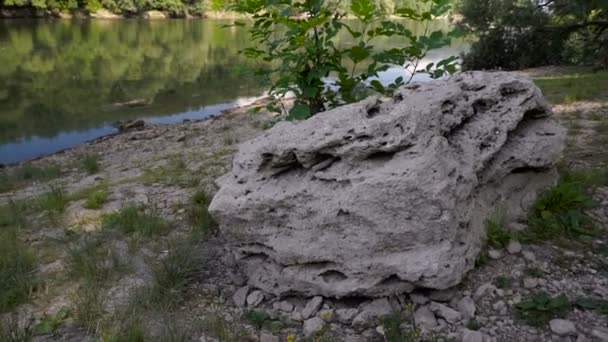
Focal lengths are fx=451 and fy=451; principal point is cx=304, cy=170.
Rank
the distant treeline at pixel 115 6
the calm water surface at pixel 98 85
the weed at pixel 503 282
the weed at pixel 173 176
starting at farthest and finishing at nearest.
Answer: the distant treeline at pixel 115 6 → the calm water surface at pixel 98 85 → the weed at pixel 173 176 → the weed at pixel 503 282

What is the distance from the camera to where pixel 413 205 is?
2.89 meters

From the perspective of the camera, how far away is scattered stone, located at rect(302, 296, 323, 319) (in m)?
3.05

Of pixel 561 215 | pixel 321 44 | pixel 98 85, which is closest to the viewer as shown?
pixel 561 215

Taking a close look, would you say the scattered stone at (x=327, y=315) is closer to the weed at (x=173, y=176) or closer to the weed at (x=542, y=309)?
the weed at (x=542, y=309)

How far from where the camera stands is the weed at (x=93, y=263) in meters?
3.53

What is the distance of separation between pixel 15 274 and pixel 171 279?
1303 mm

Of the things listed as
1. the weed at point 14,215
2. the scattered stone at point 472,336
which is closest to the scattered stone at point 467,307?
the scattered stone at point 472,336

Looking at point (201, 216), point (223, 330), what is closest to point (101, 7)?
point (201, 216)

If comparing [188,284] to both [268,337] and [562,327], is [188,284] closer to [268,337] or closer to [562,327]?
[268,337]

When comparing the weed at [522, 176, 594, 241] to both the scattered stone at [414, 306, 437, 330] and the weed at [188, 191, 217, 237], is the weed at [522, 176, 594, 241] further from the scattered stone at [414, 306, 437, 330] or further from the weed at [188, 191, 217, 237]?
the weed at [188, 191, 217, 237]

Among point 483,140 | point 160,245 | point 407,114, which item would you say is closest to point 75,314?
point 160,245

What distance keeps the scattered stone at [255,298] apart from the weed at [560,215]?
2.06 meters

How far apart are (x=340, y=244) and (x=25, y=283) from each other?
2.44 meters

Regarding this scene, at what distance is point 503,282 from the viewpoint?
3088mm
